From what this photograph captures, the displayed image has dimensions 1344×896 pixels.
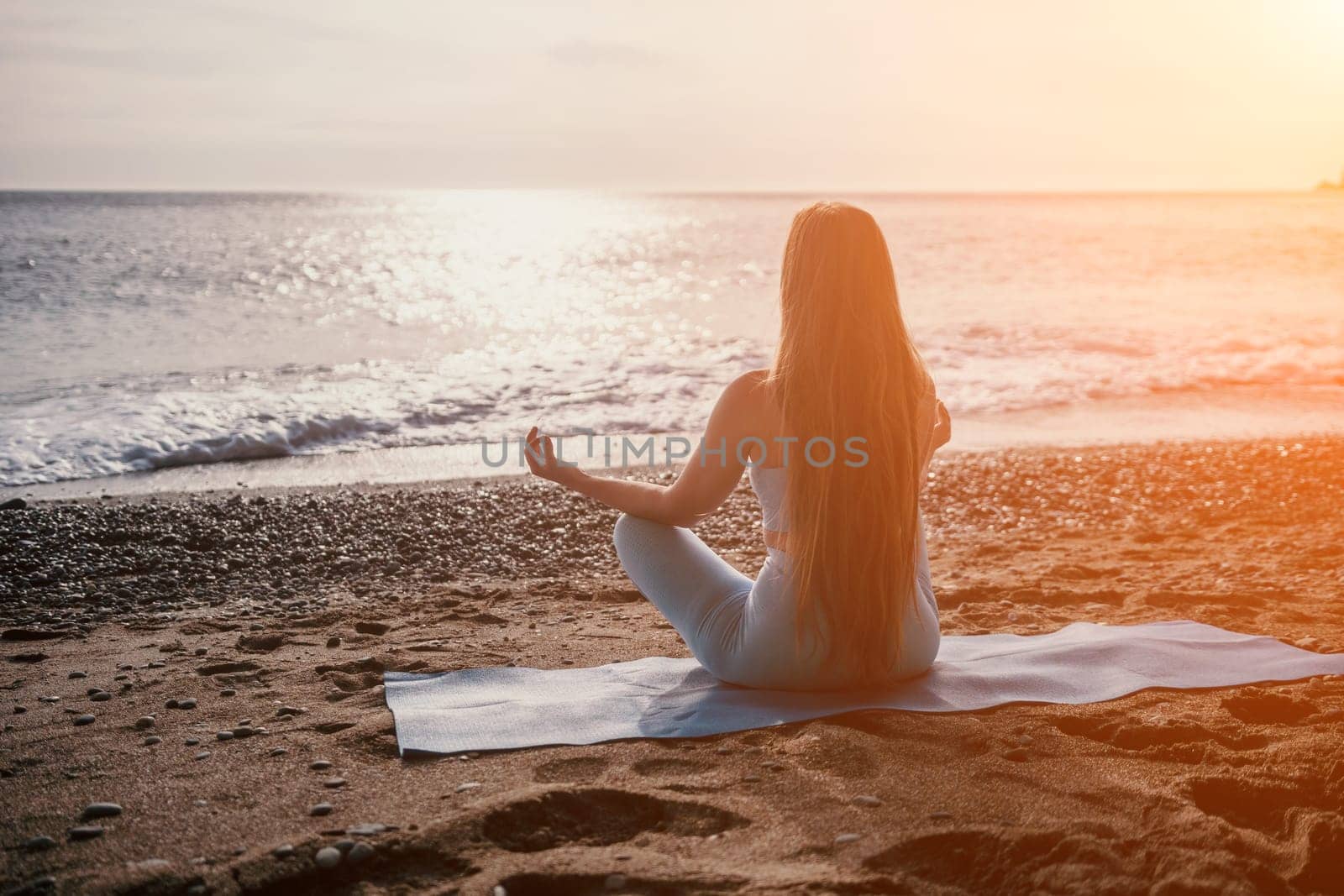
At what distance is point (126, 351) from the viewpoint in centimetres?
1452

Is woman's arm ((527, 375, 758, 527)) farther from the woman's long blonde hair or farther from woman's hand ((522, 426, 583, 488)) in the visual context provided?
the woman's long blonde hair

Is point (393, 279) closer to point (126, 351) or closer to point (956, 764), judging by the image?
point (126, 351)

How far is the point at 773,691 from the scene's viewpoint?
3350mm

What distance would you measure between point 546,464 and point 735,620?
2.54 feet

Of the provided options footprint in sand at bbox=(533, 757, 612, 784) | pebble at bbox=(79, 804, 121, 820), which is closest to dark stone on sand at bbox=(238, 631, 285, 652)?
pebble at bbox=(79, 804, 121, 820)

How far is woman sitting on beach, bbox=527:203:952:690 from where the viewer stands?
2.85 m

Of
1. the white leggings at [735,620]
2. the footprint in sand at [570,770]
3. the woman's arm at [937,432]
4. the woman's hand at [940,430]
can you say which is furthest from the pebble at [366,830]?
the woman's hand at [940,430]

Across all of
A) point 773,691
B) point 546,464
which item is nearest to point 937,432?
point 773,691

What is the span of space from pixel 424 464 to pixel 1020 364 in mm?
8951

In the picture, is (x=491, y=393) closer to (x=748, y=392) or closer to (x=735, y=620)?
(x=735, y=620)

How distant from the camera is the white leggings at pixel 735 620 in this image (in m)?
3.22

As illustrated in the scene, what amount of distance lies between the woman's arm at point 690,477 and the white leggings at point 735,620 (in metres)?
0.11

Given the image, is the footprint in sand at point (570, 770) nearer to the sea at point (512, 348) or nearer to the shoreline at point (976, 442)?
the shoreline at point (976, 442)

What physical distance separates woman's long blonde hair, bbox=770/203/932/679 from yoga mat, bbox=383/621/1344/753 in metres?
0.38
